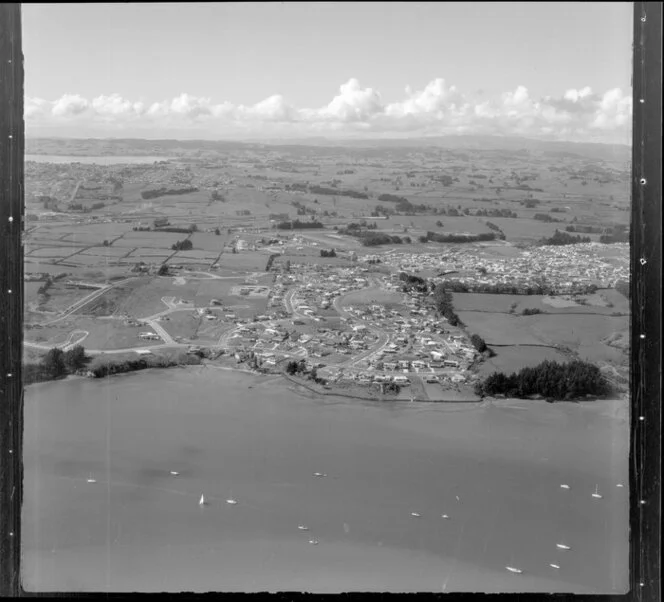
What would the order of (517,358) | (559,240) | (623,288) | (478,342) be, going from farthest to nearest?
(559,240)
(478,342)
(517,358)
(623,288)

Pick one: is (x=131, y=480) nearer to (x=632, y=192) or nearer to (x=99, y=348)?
(x=99, y=348)

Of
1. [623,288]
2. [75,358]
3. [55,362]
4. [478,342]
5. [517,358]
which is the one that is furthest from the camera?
[478,342]

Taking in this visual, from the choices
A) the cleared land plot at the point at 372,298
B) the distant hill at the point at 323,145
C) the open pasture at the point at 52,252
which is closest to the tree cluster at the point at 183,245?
the distant hill at the point at 323,145

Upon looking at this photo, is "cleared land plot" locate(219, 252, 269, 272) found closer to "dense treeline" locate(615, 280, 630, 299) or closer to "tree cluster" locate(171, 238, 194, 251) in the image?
"tree cluster" locate(171, 238, 194, 251)

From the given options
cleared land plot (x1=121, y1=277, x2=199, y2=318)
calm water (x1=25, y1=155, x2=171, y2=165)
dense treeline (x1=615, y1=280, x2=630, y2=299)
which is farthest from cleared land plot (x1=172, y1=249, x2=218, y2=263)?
dense treeline (x1=615, y1=280, x2=630, y2=299)

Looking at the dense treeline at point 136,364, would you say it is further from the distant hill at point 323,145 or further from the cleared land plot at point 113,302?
the distant hill at point 323,145

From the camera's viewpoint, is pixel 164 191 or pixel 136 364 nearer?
pixel 136 364

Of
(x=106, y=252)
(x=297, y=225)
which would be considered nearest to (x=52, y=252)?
(x=106, y=252)

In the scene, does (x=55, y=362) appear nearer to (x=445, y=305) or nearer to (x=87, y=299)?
(x=87, y=299)
